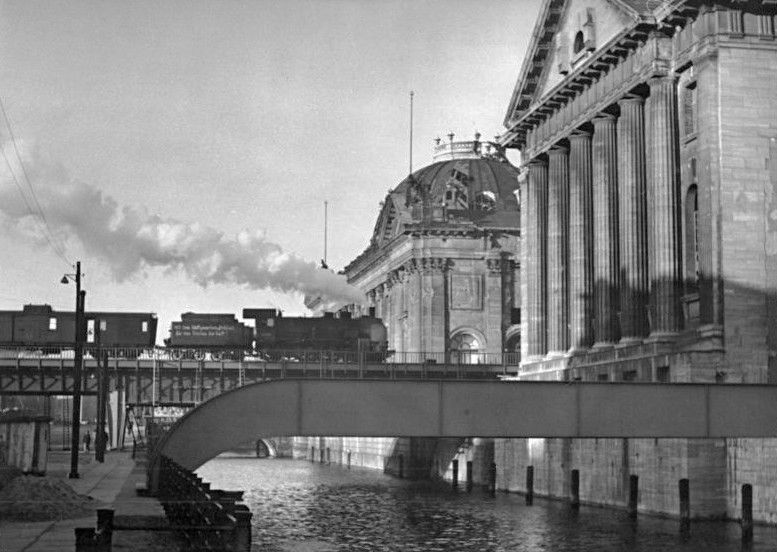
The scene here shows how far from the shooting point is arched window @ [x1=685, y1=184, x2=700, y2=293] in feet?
189

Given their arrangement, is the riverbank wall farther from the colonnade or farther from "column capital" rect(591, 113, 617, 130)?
"column capital" rect(591, 113, 617, 130)

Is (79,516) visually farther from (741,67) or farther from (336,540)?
(741,67)

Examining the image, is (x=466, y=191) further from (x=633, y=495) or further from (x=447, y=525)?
(x=447, y=525)

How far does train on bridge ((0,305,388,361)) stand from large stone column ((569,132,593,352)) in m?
32.2

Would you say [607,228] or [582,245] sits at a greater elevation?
[607,228]

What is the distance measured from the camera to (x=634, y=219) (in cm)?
6275

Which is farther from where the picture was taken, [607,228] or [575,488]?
[607,228]

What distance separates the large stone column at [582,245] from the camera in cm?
6969

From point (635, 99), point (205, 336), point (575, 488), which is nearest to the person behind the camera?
point (635, 99)

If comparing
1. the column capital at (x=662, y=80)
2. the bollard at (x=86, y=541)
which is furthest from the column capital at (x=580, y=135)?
the bollard at (x=86, y=541)

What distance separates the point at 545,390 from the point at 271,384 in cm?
894

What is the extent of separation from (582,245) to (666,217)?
37.1ft

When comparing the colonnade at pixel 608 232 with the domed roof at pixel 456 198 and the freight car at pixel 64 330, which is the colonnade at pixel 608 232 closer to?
the freight car at pixel 64 330

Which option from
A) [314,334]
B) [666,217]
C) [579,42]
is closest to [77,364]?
[666,217]
